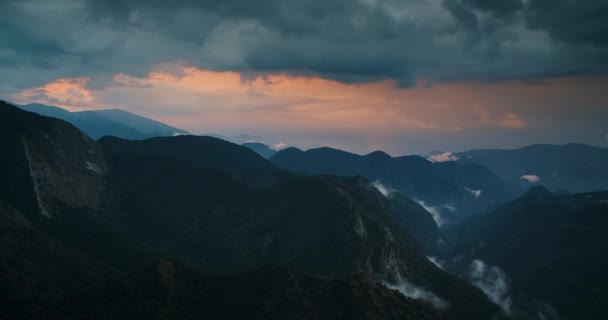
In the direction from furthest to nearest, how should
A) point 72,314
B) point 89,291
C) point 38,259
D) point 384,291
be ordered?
point 38,259, point 384,291, point 89,291, point 72,314

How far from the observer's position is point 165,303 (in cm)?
14412

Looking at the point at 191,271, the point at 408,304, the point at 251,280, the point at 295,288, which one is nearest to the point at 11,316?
the point at 191,271

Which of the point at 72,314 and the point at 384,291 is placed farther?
the point at 384,291

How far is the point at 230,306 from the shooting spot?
15000 centimetres

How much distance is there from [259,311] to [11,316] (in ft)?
251

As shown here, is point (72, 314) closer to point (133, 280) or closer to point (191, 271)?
point (133, 280)

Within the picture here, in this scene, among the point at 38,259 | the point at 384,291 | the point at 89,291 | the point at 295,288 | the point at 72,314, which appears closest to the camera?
the point at 72,314

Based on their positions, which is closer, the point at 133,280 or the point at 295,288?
the point at 133,280

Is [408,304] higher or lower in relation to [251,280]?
lower

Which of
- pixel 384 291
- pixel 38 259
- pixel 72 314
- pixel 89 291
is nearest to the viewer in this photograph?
pixel 72 314

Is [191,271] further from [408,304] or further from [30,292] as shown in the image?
[408,304]

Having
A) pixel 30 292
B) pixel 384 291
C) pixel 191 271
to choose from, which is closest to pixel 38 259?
pixel 30 292

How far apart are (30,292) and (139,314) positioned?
5686 cm

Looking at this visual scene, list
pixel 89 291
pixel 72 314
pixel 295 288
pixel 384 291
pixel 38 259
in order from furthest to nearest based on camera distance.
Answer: pixel 38 259 < pixel 384 291 < pixel 295 288 < pixel 89 291 < pixel 72 314
